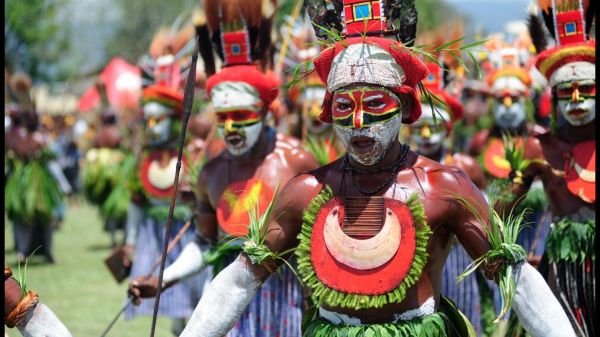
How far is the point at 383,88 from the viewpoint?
3711 millimetres

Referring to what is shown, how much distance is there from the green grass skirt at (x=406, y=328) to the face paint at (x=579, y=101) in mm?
1763

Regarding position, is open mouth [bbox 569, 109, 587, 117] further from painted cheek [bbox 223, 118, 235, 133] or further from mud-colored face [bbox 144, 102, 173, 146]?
mud-colored face [bbox 144, 102, 173, 146]

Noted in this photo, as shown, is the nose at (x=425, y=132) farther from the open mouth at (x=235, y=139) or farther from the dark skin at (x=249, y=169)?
the open mouth at (x=235, y=139)

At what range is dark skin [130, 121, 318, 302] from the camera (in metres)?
5.55

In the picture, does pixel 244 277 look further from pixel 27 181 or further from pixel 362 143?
pixel 27 181

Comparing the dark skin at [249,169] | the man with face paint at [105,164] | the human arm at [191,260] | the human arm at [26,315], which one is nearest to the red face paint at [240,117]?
the dark skin at [249,169]

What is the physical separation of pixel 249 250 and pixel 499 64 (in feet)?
19.1

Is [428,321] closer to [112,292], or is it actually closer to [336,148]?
[336,148]

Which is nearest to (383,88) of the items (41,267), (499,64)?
(499,64)

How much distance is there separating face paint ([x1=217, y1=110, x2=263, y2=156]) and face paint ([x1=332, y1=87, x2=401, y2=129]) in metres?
1.88

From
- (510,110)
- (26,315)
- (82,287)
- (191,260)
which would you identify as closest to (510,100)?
(510,110)

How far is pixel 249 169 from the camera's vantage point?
18.5ft

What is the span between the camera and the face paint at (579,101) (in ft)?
16.7

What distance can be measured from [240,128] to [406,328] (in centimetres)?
226
